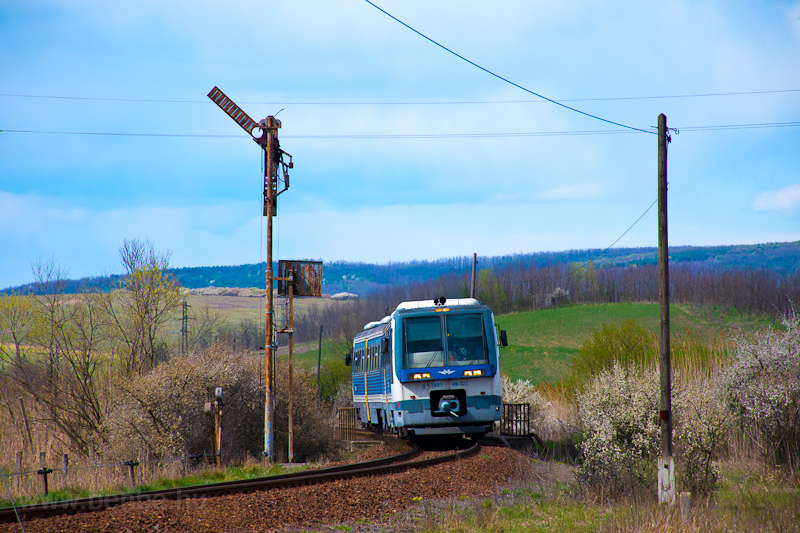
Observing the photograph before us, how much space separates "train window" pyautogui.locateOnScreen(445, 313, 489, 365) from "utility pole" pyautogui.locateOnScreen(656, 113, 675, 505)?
576 cm

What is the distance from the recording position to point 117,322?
31562 mm

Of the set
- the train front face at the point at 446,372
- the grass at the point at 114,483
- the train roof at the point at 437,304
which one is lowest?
the grass at the point at 114,483

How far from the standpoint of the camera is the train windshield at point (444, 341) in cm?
1795

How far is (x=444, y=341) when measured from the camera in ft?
59.3

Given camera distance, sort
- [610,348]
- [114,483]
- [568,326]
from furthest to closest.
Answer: [568,326]
[610,348]
[114,483]

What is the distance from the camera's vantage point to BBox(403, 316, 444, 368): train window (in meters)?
18.0

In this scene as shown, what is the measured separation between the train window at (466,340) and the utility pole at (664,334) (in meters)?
5.76

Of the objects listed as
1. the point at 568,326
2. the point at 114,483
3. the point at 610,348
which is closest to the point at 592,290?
the point at 568,326

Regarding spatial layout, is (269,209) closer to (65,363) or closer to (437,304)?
(437,304)

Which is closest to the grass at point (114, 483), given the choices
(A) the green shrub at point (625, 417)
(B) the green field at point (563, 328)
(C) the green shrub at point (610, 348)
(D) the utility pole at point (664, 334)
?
(A) the green shrub at point (625, 417)

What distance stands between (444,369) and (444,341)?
2.55 feet

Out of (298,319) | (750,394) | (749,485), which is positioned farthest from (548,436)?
(298,319)

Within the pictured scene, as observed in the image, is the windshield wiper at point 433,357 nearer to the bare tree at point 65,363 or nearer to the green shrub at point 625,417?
the green shrub at point 625,417

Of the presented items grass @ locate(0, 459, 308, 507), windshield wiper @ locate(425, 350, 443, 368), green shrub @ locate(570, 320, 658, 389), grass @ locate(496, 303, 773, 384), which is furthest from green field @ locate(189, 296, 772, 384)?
grass @ locate(0, 459, 308, 507)
